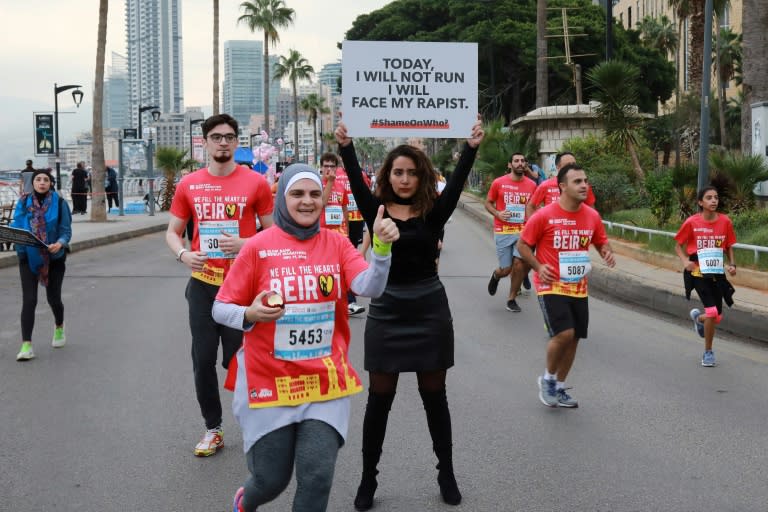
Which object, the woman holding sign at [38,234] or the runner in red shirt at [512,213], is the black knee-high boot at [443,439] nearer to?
the woman holding sign at [38,234]

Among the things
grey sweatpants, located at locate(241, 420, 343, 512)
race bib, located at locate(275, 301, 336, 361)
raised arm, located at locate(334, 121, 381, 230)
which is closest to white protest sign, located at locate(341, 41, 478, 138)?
raised arm, located at locate(334, 121, 381, 230)

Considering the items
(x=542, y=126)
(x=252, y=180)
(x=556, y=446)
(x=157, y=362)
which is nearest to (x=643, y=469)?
(x=556, y=446)

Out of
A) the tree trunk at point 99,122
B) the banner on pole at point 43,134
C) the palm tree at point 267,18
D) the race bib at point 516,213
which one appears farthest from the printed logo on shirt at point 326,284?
the palm tree at point 267,18

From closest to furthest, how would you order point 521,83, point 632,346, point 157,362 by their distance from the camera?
point 157,362, point 632,346, point 521,83

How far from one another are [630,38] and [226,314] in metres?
54.7

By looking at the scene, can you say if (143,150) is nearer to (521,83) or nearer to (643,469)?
(521,83)

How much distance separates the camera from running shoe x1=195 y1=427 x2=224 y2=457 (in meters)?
5.59

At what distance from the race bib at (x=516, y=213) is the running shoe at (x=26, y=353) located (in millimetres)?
5761

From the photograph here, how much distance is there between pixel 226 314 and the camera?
12.6 ft

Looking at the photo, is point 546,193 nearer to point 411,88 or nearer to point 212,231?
point 411,88

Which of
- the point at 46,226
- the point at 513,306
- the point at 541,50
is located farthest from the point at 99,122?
the point at 46,226

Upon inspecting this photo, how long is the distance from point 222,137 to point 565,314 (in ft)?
8.86

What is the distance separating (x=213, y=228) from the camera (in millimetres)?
5723

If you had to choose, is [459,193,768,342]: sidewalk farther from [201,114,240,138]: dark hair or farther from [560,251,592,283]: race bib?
[201,114,240,138]: dark hair
